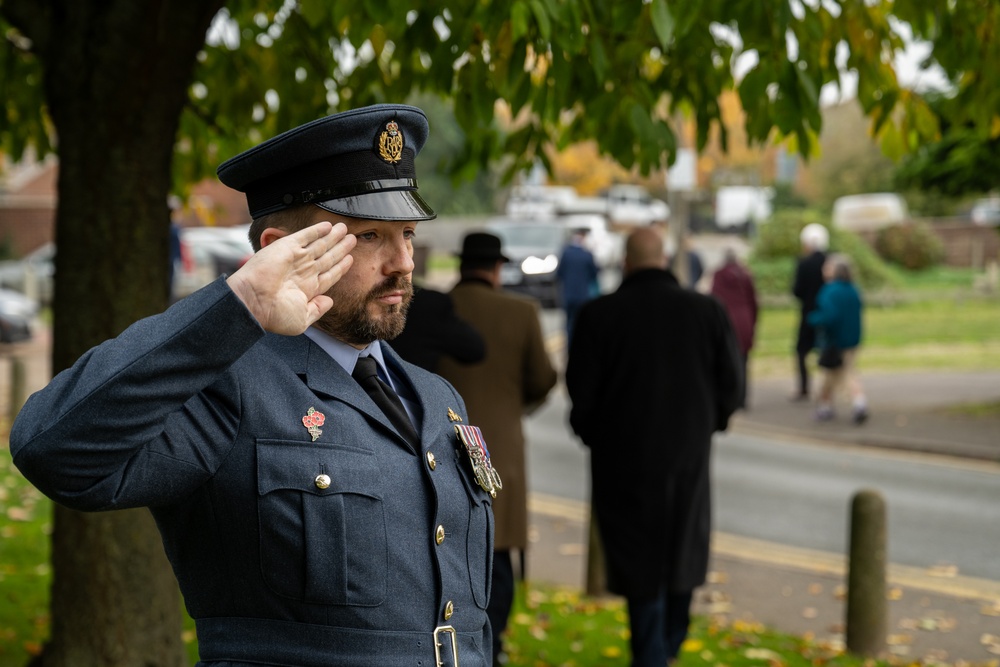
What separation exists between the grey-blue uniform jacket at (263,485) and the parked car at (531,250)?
85.0 feet

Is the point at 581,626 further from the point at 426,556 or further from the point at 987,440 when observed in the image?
the point at 987,440

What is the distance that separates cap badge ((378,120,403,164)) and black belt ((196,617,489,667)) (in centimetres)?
93

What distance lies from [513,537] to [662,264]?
1.53 m

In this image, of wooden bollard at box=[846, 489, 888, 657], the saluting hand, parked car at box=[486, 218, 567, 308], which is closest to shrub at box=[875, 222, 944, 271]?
parked car at box=[486, 218, 567, 308]

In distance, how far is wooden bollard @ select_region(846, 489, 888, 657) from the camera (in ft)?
21.5

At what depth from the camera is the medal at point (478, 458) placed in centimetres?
261

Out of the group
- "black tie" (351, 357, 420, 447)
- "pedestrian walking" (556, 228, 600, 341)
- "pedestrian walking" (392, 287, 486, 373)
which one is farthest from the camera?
"pedestrian walking" (556, 228, 600, 341)

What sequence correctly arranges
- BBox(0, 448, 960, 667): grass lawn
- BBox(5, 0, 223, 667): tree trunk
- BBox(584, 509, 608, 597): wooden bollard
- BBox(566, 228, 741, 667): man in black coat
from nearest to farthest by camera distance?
1. BBox(5, 0, 223, 667): tree trunk
2. BBox(566, 228, 741, 667): man in black coat
3. BBox(0, 448, 960, 667): grass lawn
4. BBox(584, 509, 608, 597): wooden bollard

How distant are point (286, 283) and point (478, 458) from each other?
0.71m

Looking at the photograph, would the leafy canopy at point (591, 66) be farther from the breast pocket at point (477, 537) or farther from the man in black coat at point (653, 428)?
the breast pocket at point (477, 537)

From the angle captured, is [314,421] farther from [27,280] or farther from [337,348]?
[27,280]

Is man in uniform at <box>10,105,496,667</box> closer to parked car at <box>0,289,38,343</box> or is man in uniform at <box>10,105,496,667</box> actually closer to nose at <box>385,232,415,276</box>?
nose at <box>385,232,415,276</box>

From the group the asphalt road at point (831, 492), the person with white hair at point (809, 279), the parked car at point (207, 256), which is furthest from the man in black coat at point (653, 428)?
the parked car at point (207, 256)

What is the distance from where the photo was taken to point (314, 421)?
2367 mm
